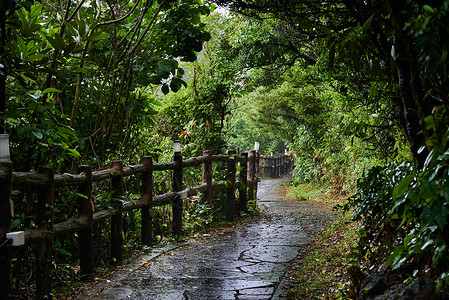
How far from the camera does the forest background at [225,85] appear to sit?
2.29m

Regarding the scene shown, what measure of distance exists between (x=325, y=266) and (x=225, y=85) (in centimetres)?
487

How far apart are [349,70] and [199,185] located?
3.54 meters

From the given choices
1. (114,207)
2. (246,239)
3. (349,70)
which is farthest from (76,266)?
(349,70)

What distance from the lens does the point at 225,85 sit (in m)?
8.84

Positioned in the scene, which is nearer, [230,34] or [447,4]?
[447,4]

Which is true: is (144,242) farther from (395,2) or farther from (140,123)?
(395,2)

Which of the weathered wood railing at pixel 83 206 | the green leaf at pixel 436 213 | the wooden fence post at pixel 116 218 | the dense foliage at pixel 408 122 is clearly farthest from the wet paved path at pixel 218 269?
the green leaf at pixel 436 213

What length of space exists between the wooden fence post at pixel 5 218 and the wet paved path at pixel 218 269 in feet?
2.85

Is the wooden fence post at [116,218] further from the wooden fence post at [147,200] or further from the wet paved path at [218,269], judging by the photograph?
the wooden fence post at [147,200]

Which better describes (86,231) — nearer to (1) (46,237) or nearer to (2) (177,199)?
(1) (46,237)

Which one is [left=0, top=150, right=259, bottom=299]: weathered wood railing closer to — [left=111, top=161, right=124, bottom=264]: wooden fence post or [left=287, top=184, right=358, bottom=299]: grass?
[left=111, top=161, right=124, bottom=264]: wooden fence post

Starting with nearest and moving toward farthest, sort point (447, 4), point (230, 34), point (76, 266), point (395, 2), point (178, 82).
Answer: point (447, 4) < point (395, 2) < point (178, 82) < point (76, 266) < point (230, 34)

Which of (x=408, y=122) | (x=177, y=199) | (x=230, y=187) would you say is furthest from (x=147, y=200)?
(x=408, y=122)

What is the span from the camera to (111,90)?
17.6 feet
